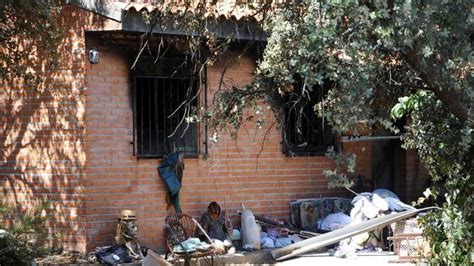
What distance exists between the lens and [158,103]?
1292cm

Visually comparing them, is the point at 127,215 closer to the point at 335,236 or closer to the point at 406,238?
the point at 335,236

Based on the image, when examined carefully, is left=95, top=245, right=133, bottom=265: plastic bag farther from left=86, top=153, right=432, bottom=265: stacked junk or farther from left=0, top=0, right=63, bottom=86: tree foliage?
left=0, top=0, right=63, bottom=86: tree foliage

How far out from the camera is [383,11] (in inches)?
235

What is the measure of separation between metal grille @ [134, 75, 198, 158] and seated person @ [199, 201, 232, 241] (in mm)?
936

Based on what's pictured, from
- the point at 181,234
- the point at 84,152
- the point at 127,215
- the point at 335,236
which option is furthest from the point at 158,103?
the point at 335,236

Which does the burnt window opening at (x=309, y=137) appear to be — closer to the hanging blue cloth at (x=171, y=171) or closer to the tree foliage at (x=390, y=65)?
the hanging blue cloth at (x=171, y=171)

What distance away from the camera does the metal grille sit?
12.8 metres

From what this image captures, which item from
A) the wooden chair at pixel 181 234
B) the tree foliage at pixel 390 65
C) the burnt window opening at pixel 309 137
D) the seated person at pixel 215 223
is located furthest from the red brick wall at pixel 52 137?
the tree foliage at pixel 390 65

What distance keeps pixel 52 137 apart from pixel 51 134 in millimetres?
47

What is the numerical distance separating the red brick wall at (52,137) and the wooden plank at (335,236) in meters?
3.08

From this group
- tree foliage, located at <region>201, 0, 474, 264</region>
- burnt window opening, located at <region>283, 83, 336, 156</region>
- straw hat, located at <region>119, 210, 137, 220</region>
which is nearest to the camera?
tree foliage, located at <region>201, 0, 474, 264</region>

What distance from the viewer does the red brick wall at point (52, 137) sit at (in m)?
12.1

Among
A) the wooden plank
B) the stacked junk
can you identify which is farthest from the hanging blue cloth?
the wooden plank

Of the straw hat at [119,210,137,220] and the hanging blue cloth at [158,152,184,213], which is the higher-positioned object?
the hanging blue cloth at [158,152,184,213]
